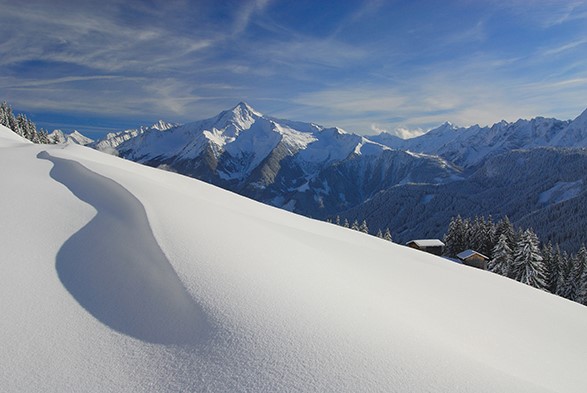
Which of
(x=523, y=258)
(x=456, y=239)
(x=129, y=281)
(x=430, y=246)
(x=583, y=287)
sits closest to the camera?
(x=129, y=281)

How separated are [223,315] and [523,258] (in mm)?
39246

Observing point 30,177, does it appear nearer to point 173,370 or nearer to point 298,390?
point 173,370

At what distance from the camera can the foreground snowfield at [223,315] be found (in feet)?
12.7

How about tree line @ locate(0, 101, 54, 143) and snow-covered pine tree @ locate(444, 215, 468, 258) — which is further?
tree line @ locate(0, 101, 54, 143)

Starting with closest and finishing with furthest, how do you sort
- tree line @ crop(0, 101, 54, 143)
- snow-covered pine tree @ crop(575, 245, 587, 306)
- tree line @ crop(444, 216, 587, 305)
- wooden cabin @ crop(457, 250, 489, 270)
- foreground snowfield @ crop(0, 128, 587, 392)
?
foreground snowfield @ crop(0, 128, 587, 392), tree line @ crop(444, 216, 587, 305), snow-covered pine tree @ crop(575, 245, 587, 306), wooden cabin @ crop(457, 250, 489, 270), tree line @ crop(0, 101, 54, 143)

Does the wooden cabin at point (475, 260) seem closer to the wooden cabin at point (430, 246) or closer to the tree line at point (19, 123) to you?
the wooden cabin at point (430, 246)

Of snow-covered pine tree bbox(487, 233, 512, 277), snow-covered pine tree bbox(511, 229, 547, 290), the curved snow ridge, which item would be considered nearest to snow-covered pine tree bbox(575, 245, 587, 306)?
snow-covered pine tree bbox(511, 229, 547, 290)

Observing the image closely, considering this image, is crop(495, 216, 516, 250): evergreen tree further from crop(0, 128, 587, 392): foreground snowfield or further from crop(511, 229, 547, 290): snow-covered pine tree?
crop(0, 128, 587, 392): foreground snowfield

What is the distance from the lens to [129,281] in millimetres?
5559

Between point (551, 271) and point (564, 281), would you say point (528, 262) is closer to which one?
point (564, 281)

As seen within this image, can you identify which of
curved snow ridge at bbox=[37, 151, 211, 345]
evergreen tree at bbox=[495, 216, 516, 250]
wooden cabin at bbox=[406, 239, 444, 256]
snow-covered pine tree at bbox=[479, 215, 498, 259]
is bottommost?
wooden cabin at bbox=[406, 239, 444, 256]

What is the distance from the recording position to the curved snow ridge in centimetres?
461

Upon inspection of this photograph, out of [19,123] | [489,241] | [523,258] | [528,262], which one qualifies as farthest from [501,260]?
[19,123]

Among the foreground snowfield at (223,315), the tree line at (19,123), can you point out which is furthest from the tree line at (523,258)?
the tree line at (19,123)
